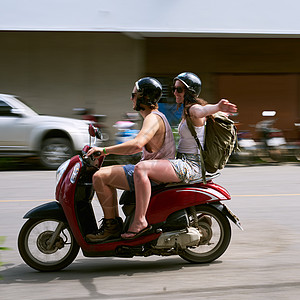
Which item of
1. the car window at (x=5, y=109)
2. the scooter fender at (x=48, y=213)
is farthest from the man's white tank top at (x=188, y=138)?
the car window at (x=5, y=109)

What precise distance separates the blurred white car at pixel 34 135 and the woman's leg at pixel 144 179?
8.63 metres

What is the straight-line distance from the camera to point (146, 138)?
5090 mm

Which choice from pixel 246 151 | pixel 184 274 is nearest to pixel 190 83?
pixel 184 274

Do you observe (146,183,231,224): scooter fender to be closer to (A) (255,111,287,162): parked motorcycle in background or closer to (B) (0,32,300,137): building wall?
(A) (255,111,287,162): parked motorcycle in background

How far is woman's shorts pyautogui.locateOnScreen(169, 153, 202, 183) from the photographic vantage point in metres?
5.23

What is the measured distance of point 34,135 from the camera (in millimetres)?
13594

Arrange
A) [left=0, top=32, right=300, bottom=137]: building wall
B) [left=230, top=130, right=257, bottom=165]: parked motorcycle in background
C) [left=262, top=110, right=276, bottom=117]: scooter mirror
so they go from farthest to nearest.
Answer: [left=262, top=110, right=276, bottom=117]: scooter mirror < [left=0, top=32, right=300, bottom=137]: building wall < [left=230, top=130, right=257, bottom=165]: parked motorcycle in background

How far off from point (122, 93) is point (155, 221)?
518 inches

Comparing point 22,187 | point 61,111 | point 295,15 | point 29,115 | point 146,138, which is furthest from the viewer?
point 61,111

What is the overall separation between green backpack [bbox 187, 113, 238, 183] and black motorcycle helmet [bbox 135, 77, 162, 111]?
1.17 feet

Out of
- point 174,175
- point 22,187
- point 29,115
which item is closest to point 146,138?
point 174,175

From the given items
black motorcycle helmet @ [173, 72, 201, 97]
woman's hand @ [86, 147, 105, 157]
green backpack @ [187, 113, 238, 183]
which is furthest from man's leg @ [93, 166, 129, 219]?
black motorcycle helmet @ [173, 72, 201, 97]

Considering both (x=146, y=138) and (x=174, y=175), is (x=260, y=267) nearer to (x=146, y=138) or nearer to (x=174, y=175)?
(x=174, y=175)

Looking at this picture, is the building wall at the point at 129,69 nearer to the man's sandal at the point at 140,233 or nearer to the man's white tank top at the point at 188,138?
the man's white tank top at the point at 188,138
